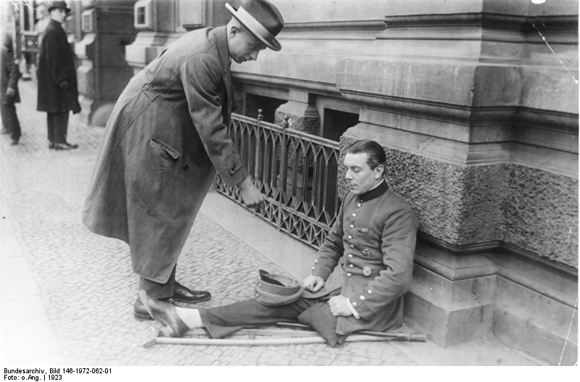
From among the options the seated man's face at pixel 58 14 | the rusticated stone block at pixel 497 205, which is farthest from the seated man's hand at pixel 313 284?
the seated man's face at pixel 58 14

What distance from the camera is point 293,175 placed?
5430 mm

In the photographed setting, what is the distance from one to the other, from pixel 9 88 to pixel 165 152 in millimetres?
7319

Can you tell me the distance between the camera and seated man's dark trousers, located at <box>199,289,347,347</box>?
3432 millimetres

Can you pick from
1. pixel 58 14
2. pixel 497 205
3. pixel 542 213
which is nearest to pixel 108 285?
pixel 497 205

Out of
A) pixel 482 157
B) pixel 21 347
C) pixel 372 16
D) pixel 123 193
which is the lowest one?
pixel 21 347

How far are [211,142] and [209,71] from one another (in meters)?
0.38

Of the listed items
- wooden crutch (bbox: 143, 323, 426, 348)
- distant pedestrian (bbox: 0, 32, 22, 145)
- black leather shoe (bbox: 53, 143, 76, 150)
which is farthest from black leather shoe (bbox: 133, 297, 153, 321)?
distant pedestrian (bbox: 0, 32, 22, 145)

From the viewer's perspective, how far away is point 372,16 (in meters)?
5.03

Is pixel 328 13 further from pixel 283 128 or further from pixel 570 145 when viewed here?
pixel 570 145

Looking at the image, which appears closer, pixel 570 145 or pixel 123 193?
pixel 570 145

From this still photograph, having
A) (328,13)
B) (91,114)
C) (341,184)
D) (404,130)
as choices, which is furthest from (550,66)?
(91,114)

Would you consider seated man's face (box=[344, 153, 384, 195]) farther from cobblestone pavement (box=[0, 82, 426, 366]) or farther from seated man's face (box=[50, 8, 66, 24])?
seated man's face (box=[50, 8, 66, 24])

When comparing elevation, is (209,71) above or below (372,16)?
below

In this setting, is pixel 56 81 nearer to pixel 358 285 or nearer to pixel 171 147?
pixel 171 147
